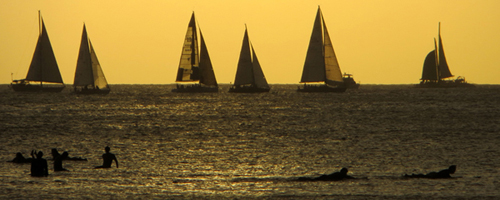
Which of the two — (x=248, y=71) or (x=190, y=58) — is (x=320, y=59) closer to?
(x=248, y=71)

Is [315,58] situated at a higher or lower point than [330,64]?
higher

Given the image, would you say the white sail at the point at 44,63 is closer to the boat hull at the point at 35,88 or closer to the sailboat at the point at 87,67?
the sailboat at the point at 87,67

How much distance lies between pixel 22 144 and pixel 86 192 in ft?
79.3

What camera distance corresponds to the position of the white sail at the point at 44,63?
406 ft

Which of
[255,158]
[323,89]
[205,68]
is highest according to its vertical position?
[205,68]

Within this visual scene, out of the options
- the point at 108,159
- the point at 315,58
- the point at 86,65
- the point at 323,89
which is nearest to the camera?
the point at 108,159

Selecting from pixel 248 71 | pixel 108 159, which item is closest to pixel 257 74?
pixel 248 71

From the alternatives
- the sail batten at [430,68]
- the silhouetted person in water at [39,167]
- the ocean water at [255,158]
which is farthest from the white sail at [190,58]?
the silhouetted person in water at [39,167]

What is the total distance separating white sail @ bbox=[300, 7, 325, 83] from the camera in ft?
385

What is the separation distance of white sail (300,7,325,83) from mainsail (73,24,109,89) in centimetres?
3451

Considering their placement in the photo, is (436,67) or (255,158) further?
(436,67)

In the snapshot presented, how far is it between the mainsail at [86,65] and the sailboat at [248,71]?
78.0 feet

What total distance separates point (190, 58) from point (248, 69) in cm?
1289

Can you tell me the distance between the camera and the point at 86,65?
407 feet
